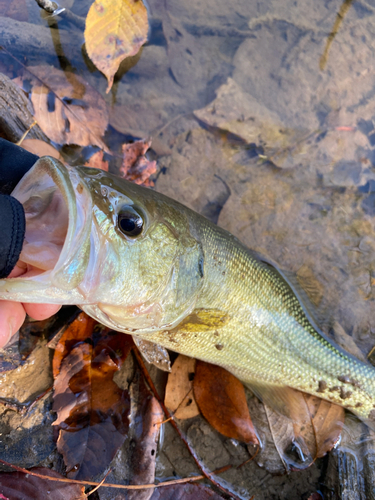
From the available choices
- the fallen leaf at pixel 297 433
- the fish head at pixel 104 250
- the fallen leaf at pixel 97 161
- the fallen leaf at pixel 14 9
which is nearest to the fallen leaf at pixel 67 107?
the fallen leaf at pixel 97 161

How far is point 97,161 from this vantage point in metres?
3.38

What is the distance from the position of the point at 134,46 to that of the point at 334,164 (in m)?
2.55

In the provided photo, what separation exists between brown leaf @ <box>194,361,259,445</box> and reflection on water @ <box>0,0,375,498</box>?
1126 millimetres

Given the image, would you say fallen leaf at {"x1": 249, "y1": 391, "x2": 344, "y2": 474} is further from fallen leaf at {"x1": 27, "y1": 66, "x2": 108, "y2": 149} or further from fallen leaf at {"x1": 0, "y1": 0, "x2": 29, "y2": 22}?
fallen leaf at {"x1": 0, "y1": 0, "x2": 29, "y2": 22}

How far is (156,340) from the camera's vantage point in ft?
8.45

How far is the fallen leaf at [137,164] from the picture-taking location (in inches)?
136

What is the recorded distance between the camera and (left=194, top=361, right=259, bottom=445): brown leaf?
2.85 metres

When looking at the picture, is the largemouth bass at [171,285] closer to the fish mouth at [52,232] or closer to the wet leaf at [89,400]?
the fish mouth at [52,232]

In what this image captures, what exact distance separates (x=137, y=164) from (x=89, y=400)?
7.73 ft

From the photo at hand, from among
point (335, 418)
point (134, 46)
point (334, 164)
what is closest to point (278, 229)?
point (334, 164)

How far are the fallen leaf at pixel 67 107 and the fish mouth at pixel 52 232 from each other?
1.67 metres

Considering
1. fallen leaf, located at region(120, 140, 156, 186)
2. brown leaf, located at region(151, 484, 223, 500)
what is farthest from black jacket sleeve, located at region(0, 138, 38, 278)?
brown leaf, located at region(151, 484, 223, 500)

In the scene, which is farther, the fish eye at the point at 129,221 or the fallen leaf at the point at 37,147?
the fallen leaf at the point at 37,147

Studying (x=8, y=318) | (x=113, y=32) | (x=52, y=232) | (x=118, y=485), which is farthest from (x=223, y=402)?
(x=113, y=32)
